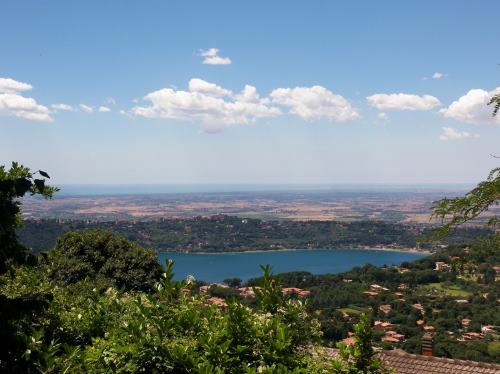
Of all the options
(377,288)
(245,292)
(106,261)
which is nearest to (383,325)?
(245,292)


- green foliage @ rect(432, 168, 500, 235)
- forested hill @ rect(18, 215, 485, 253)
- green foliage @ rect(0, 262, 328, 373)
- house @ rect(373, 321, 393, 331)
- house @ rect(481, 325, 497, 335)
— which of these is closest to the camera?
green foliage @ rect(0, 262, 328, 373)

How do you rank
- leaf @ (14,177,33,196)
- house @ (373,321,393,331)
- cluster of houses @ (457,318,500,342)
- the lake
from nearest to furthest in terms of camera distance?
leaf @ (14,177,33,196)
cluster of houses @ (457,318,500,342)
house @ (373,321,393,331)
the lake

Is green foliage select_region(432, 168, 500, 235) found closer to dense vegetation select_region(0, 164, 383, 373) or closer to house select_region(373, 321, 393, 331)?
dense vegetation select_region(0, 164, 383, 373)

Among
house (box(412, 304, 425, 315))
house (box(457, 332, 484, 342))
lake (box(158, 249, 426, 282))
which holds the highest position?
house (box(457, 332, 484, 342))

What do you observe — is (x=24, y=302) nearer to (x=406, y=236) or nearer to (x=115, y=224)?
(x=115, y=224)

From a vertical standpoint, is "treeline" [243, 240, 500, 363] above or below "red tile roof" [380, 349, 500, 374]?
below

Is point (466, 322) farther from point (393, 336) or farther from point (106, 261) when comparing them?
point (106, 261)

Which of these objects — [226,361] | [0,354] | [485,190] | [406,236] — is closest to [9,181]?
[0,354]

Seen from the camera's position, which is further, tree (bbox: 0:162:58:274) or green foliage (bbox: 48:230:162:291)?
green foliage (bbox: 48:230:162:291)

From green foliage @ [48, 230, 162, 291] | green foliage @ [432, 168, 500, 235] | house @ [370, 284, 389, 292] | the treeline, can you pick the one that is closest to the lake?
the treeline
